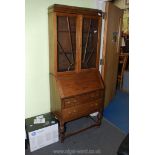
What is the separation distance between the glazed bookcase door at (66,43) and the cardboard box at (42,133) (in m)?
0.72

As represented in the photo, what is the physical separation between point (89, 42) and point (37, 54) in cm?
78

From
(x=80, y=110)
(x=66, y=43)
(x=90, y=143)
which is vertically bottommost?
(x=90, y=143)

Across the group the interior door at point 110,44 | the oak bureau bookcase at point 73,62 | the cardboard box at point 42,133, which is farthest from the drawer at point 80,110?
the interior door at point 110,44

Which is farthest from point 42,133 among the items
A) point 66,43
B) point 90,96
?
point 66,43

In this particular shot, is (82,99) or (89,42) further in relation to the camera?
(89,42)

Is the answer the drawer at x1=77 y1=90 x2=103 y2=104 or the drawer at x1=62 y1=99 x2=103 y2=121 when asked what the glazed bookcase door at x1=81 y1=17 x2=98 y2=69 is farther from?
the drawer at x1=62 y1=99 x2=103 y2=121

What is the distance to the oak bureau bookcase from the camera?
2008mm

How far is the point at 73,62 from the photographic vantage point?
87.6 inches

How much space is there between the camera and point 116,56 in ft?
9.58

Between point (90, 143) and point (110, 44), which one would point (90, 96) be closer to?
point (90, 143)
